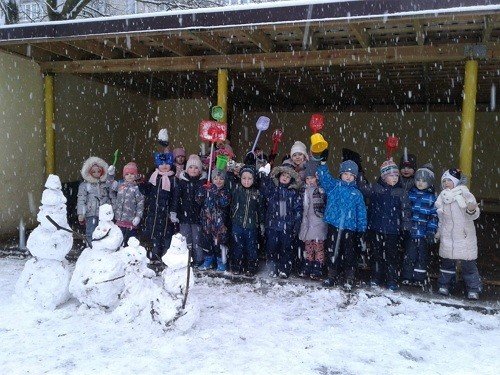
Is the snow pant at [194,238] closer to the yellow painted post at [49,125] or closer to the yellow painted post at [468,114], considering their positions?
the yellow painted post at [49,125]

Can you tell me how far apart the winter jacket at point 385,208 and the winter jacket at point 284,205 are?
853mm

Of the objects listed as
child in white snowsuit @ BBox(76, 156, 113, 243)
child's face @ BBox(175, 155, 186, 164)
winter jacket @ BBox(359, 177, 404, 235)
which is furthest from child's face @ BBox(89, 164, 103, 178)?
winter jacket @ BBox(359, 177, 404, 235)

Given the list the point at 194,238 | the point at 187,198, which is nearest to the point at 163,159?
the point at 187,198

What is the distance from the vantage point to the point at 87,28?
5.61 metres

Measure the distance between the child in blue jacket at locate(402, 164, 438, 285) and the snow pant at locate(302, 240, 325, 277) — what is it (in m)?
1.00

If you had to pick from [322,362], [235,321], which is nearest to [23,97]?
[235,321]

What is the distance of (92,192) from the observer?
595 cm

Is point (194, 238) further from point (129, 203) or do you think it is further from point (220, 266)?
point (129, 203)

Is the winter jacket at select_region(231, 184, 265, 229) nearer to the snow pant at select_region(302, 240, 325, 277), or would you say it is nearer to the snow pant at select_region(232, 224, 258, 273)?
the snow pant at select_region(232, 224, 258, 273)

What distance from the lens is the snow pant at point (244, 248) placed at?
5453mm

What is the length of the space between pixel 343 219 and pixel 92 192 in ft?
11.0

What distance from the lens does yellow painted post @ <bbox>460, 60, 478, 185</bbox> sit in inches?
209

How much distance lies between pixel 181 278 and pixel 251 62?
3591 millimetres

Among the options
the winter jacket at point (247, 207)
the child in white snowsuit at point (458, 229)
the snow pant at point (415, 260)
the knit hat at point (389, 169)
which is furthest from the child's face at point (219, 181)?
the child in white snowsuit at point (458, 229)
